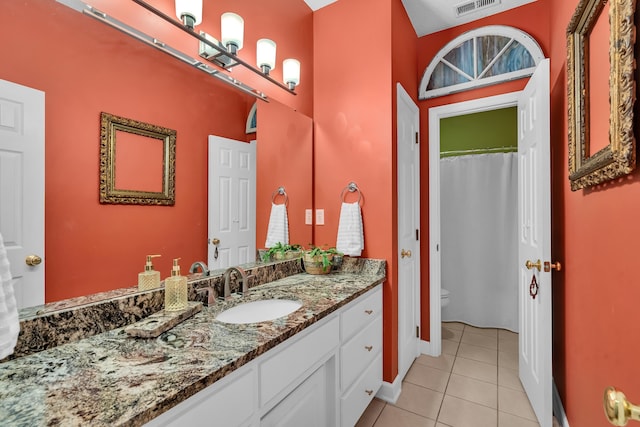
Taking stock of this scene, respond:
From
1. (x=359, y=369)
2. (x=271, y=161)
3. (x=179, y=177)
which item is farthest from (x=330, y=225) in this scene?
(x=179, y=177)

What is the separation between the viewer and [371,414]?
186cm

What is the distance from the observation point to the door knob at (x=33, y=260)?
0.88m

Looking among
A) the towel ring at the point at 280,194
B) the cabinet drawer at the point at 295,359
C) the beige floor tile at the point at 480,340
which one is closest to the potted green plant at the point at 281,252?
the towel ring at the point at 280,194

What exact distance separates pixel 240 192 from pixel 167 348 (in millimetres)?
885

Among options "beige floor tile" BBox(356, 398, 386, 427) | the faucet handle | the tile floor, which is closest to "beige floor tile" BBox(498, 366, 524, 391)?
the tile floor

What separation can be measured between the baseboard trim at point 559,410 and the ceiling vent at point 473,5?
265cm

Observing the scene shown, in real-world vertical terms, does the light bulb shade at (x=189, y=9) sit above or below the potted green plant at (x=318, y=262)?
above

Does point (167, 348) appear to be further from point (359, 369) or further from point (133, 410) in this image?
point (359, 369)

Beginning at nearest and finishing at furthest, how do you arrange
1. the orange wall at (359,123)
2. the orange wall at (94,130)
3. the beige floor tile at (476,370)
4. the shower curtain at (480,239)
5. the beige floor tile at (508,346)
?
the orange wall at (94,130), the orange wall at (359,123), the beige floor tile at (476,370), the beige floor tile at (508,346), the shower curtain at (480,239)

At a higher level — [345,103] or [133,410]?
[345,103]

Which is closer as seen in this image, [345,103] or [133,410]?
[133,410]

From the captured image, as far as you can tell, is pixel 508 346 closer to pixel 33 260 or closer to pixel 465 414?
pixel 465 414

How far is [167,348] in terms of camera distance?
0.88 m

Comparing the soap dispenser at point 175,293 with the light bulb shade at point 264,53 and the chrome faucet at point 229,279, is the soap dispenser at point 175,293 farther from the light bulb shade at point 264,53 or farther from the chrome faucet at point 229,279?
the light bulb shade at point 264,53
